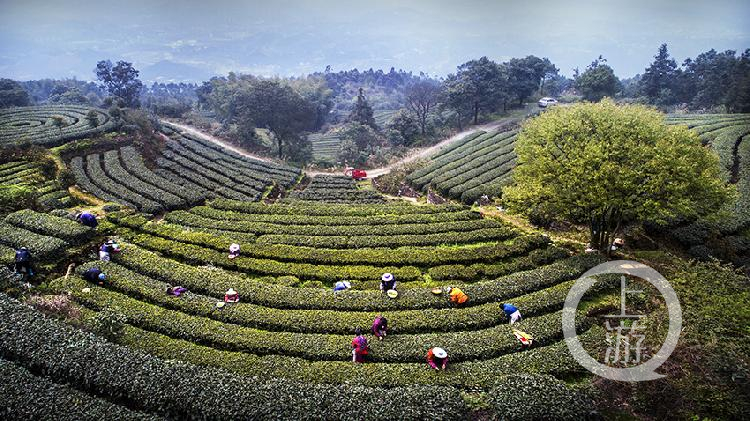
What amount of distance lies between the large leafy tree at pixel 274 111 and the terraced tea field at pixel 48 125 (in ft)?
67.7

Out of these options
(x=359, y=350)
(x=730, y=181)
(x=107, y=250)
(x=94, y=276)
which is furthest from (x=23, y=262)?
(x=730, y=181)

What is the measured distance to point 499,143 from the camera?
194 feet

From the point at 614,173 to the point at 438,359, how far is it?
1577cm

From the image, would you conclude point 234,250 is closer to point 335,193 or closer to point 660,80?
point 335,193

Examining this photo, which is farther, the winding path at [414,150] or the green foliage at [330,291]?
the winding path at [414,150]

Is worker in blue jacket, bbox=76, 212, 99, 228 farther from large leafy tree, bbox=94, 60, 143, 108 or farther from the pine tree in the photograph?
large leafy tree, bbox=94, 60, 143, 108

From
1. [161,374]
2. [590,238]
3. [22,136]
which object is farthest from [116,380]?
[22,136]

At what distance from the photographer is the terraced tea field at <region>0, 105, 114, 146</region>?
49.8 m

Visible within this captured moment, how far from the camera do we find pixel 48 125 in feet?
189

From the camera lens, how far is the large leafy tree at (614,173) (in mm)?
23250

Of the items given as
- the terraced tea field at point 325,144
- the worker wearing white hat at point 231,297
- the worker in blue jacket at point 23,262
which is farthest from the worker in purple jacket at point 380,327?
the terraced tea field at point 325,144

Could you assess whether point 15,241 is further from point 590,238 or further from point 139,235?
point 590,238

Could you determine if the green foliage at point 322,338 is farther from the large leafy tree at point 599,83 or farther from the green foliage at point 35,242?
the large leafy tree at point 599,83

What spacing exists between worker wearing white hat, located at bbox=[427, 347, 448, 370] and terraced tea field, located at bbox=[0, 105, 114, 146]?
173ft
